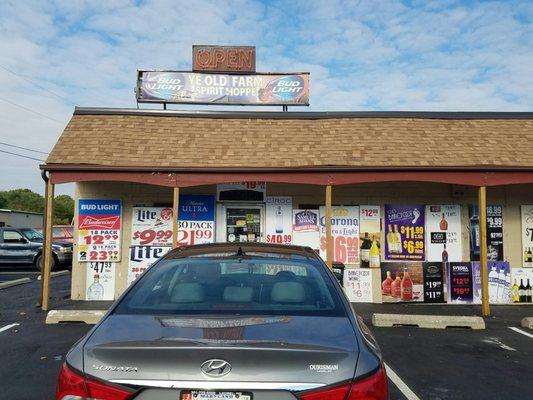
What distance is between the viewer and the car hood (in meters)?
2.08

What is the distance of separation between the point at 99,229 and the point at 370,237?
616 centimetres

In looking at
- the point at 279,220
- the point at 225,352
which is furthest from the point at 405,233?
the point at 225,352

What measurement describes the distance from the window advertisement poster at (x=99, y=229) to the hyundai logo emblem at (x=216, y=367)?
942cm

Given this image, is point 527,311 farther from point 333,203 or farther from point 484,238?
point 333,203

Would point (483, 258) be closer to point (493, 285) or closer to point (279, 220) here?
point (493, 285)

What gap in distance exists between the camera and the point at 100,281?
1092 centimetres

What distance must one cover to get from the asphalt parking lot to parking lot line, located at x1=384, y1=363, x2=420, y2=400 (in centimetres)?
1

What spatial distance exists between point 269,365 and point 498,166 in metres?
9.10

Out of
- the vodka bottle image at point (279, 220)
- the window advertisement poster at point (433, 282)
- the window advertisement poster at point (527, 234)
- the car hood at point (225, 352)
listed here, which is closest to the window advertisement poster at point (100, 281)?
the vodka bottle image at point (279, 220)

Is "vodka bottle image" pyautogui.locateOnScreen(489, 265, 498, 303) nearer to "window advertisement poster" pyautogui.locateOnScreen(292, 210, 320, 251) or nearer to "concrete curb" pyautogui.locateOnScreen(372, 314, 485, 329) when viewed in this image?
"concrete curb" pyautogui.locateOnScreen(372, 314, 485, 329)

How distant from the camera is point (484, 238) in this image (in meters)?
9.71

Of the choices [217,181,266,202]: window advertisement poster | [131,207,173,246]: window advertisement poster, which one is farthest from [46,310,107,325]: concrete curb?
[217,181,266,202]: window advertisement poster

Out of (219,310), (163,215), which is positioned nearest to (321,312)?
(219,310)

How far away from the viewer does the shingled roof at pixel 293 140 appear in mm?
10039
